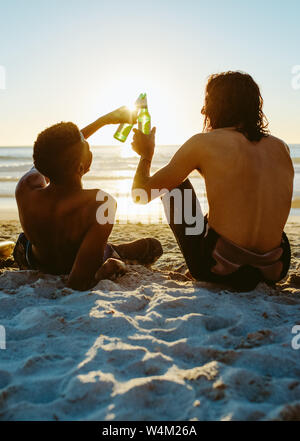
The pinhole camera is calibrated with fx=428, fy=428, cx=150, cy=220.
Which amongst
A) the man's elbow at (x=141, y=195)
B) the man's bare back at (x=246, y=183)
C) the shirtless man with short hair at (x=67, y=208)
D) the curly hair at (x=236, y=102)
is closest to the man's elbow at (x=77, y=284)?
the shirtless man with short hair at (x=67, y=208)

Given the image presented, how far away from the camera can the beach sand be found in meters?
1.67

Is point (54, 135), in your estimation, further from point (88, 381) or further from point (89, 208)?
point (88, 381)

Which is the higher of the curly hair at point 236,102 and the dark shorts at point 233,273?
the curly hair at point 236,102

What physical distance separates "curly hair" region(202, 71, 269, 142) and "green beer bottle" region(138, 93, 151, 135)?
24.4 inches

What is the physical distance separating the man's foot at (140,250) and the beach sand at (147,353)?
578 millimetres

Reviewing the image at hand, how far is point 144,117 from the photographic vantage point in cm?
351

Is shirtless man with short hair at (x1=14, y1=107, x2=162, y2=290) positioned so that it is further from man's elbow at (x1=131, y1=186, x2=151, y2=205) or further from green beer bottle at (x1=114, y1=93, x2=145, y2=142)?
green beer bottle at (x1=114, y1=93, x2=145, y2=142)

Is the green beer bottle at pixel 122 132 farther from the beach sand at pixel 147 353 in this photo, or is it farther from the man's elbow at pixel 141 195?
the beach sand at pixel 147 353

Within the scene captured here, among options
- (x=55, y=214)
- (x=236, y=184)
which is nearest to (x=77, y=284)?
(x=55, y=214)

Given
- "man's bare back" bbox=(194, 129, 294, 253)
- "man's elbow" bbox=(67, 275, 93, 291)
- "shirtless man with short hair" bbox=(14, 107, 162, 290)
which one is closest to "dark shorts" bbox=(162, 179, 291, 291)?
"man's bare back" bbox=(194, 129, 294, 253)

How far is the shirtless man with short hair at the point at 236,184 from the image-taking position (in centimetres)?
273

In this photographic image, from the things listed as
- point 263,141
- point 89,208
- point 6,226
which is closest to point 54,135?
point 89,208

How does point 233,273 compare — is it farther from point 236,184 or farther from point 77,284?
point 77,284

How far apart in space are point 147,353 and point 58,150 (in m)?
1.46
